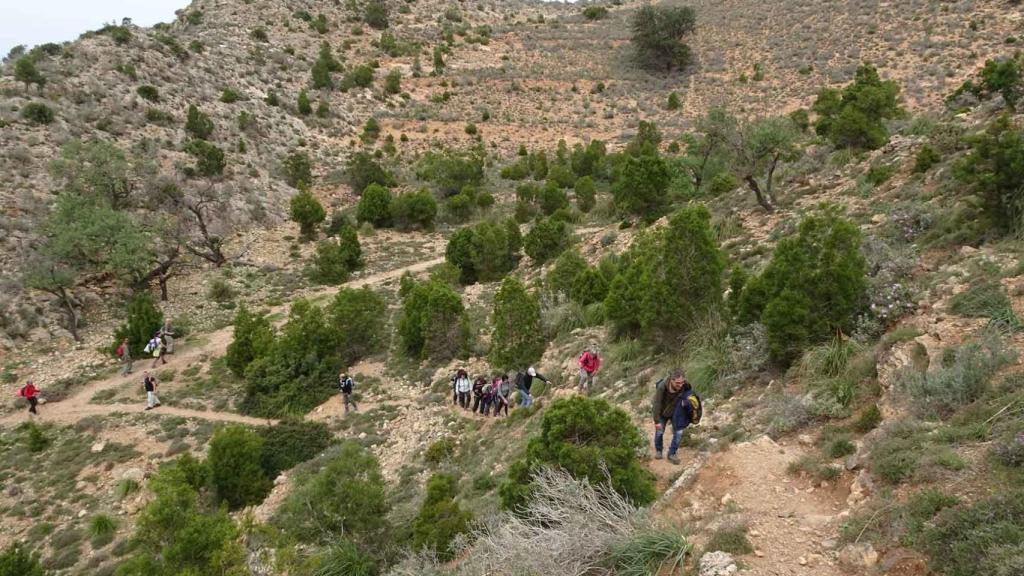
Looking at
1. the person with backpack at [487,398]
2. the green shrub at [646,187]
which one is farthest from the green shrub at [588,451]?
the green shrub at [646,187]

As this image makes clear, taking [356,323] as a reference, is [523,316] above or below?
above

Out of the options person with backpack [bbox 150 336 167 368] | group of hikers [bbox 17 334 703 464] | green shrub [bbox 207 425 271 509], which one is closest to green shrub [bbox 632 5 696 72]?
group of hikers [bbox 17 334 703 464]

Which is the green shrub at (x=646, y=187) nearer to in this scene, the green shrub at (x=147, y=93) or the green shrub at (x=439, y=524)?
the green shrub at (x=439, y=524)

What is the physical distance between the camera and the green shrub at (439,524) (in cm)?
833

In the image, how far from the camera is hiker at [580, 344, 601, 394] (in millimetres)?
12305

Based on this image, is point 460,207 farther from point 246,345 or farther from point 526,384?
point 526,384

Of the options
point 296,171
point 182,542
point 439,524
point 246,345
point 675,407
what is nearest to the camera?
point 675,407

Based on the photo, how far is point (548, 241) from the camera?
2372 centimetres

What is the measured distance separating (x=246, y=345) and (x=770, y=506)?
17188 mm

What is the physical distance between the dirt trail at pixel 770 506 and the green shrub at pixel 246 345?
15.4 m

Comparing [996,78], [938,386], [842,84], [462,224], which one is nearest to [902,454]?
[938,386]

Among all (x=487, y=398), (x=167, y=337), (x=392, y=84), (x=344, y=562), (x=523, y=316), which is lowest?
(x=344, y=562)

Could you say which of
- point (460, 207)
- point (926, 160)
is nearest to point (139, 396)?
point (460, 207)

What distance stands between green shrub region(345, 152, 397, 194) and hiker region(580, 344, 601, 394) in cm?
2623
